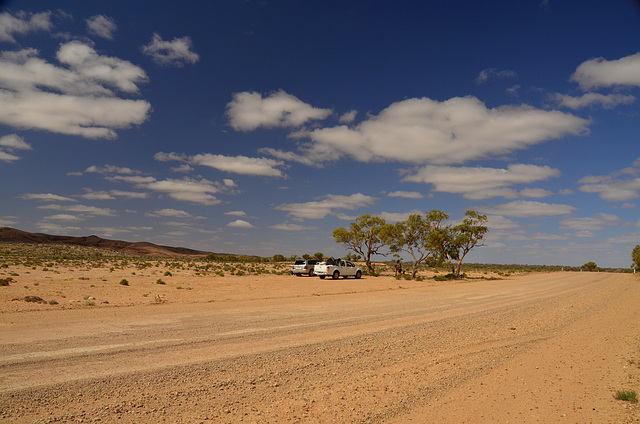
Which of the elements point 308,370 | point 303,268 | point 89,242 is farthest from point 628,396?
point 89,242

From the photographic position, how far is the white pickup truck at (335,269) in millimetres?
41062

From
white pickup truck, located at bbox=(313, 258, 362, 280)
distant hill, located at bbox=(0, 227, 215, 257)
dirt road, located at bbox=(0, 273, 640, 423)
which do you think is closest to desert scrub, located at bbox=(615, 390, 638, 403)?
dirt road, located at bbox=(0, 273, 640, 423)

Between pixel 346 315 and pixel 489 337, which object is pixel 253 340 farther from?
pixel 489 337

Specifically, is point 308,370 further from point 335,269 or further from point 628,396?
point 335,269

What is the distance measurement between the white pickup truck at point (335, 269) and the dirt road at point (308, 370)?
28.0 m

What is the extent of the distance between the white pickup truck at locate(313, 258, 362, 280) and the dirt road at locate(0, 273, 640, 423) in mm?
27975

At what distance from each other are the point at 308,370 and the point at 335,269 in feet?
113

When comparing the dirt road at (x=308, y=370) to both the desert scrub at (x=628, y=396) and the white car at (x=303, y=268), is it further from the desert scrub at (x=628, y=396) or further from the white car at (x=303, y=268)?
the white car at (x=303, y=268)

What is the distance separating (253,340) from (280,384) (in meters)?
3.30

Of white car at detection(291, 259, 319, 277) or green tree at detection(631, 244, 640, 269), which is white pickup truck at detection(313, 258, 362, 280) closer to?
white car at detection(291, 259, 319, 277)

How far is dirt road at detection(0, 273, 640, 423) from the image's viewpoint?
17.8ft

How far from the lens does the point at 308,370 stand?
721 cm

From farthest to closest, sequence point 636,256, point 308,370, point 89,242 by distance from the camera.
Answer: point 89,242, point 636,256, point 308,370

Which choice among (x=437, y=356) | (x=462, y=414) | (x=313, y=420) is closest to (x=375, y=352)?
(x=437, y=356)
